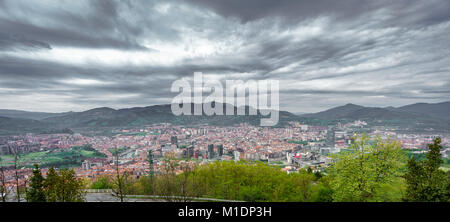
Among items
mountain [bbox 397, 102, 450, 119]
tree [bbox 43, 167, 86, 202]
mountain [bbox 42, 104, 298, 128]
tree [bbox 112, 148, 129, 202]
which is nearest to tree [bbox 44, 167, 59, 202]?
tree [bbox 43, 167, 86, 202]

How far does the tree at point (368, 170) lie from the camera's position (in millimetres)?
10617

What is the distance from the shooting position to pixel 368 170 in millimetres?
10555

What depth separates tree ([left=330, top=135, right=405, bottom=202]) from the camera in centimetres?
1062

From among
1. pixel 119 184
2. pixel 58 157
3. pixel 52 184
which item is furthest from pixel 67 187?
pixel 58 157

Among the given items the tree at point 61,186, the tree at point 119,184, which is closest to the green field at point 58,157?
the tree at point 119,184

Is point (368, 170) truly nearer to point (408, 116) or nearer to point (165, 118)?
point (408, 116)

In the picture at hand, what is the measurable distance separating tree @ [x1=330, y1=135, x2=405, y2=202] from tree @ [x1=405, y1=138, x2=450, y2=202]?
5.23 ft

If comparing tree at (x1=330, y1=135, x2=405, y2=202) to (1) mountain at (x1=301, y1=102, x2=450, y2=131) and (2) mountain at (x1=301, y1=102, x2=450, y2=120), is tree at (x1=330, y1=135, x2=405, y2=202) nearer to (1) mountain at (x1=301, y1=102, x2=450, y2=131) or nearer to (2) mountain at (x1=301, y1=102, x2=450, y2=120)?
(1) mountain at (x1=301, y1=102, x2=450, y2=131)

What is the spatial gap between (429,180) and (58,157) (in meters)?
59.3

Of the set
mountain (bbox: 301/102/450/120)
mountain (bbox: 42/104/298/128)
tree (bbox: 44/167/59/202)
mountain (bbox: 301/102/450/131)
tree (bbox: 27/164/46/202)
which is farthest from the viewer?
mountain (bbox: 42/104/298/128)

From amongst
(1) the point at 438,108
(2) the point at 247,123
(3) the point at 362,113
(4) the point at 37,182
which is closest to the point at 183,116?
(2) the point at 247,123

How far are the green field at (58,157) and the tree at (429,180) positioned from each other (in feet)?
167

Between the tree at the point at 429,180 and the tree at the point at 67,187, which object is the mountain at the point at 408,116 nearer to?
the tree at the point at 429,180
